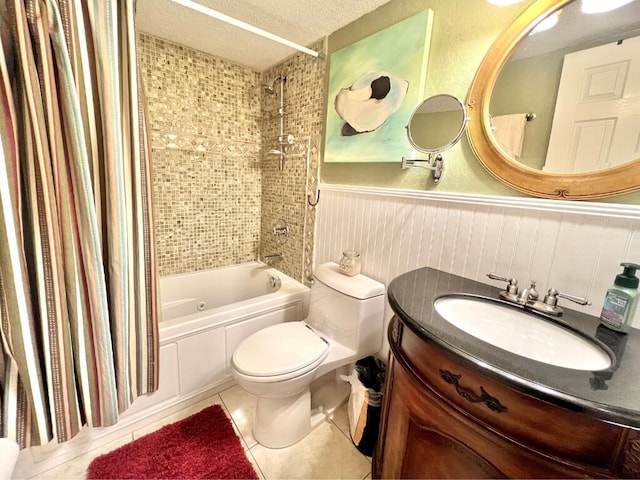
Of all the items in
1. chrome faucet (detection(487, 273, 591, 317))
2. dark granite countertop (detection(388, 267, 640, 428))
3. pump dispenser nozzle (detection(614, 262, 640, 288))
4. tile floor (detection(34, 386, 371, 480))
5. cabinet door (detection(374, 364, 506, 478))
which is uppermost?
pump dispenser nozzle (detection(614, 262, 640, 288))

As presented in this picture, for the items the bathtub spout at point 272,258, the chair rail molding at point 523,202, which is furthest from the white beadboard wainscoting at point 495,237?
the bathtub spout at point 272,258

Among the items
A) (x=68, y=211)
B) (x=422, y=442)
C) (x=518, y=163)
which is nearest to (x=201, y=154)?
(x=68, y=211)

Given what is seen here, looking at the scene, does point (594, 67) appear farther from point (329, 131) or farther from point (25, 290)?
point (25, 290)

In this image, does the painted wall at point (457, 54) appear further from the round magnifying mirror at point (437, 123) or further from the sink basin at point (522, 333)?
the sink basin at point (522, 333)

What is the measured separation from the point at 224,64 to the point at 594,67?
2.12m

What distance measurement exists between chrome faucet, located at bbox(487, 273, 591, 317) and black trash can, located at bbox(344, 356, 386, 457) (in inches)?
28.8

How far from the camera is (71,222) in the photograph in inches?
33.9

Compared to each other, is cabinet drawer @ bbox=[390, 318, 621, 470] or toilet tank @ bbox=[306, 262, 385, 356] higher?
cabinet drawer @ bbox=[390, 318, 621, 470]

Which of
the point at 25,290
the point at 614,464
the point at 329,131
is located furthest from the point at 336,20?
the point at 614,464

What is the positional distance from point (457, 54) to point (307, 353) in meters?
1.43

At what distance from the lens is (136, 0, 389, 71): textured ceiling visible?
135cm

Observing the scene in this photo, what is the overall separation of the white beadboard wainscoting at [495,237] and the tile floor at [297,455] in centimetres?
67

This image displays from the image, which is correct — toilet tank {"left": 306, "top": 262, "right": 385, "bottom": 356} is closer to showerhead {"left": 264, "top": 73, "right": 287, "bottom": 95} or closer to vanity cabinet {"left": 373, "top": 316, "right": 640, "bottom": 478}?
vanity cabinet {"left": 373, "top": 316, "right": 640, "bottom": 478}

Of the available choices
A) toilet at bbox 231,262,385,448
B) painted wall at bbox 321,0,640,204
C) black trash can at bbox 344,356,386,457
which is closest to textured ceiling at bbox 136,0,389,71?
painted wall at bbox 321,0,640,204
